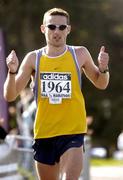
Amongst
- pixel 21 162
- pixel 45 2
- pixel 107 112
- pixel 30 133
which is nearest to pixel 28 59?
pixel 21 162

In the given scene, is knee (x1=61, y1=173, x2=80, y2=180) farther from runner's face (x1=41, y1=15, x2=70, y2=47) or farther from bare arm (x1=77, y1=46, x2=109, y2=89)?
runner's face (x1=41, y1=15, x2=70, y2=47)

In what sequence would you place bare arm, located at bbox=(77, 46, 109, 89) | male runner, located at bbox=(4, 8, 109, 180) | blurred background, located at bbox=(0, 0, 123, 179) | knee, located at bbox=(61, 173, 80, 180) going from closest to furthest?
knee, located at bbox=(61, 173, 80, 180)
male runner, located at bbox=(4, 8, 109, 180)
bare arm, located at bbox=(77, 46, 109, 89)
blurred background, located at bbox=(0, 0, 123, 179)

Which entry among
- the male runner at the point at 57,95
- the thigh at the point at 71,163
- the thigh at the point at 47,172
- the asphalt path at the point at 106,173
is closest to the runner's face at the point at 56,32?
the male runner at the point at 57,95

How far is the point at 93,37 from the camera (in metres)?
38.9

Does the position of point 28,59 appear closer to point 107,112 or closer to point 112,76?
point 112,76

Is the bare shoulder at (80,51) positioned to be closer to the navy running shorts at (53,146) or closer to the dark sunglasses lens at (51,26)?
the dark sunglasses lens at (51,26)

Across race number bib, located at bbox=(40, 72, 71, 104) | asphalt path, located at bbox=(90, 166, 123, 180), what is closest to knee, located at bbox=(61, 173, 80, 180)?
race number bib, located at bbox=(40, 72, 71, 104)

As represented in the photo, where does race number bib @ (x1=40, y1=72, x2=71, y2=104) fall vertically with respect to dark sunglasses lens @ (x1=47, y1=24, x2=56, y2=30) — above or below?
below

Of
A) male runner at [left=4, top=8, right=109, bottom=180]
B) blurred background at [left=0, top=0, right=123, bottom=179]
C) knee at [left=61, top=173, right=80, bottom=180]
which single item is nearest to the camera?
knee at [left=61, top=173, right=80, bottom=180]

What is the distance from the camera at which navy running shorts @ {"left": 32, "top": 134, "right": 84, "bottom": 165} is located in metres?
A: 7.07

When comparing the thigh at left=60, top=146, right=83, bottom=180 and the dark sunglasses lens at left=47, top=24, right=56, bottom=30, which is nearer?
the thigh at left=60, top=146, right=83, bottom=180

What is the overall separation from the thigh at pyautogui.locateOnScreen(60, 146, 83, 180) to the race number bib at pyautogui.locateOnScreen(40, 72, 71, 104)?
44 centimetres

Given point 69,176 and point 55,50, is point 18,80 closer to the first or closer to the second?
point 55,50

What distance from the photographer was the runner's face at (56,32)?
7094 mm
